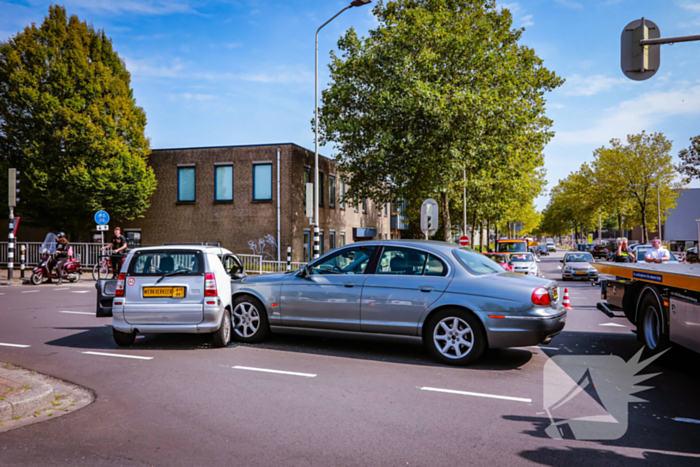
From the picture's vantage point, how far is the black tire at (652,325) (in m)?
6.76

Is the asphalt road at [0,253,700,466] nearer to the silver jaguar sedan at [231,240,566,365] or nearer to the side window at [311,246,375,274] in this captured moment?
the silver jaguar sedan at [231,240,566,365]

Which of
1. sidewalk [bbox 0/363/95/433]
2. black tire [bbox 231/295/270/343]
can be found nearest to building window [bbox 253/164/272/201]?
black tire [bbox 231/295/270/343]

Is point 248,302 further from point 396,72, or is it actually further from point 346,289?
point 396,72

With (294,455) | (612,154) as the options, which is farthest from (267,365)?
(612,154)

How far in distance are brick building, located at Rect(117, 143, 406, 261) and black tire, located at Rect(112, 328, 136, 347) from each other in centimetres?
1844

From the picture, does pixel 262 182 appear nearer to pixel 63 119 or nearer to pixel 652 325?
pixel 63 119

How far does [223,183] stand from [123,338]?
20021 mm

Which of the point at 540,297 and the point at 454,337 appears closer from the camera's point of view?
the point at 540,297

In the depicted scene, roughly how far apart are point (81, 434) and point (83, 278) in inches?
738

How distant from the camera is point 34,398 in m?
4.95

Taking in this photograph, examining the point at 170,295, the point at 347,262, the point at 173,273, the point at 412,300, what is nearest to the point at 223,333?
the point at 170,295

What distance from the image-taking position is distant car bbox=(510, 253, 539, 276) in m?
23.2

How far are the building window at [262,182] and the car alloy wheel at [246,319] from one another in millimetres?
18747

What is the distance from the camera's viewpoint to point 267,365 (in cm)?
673
